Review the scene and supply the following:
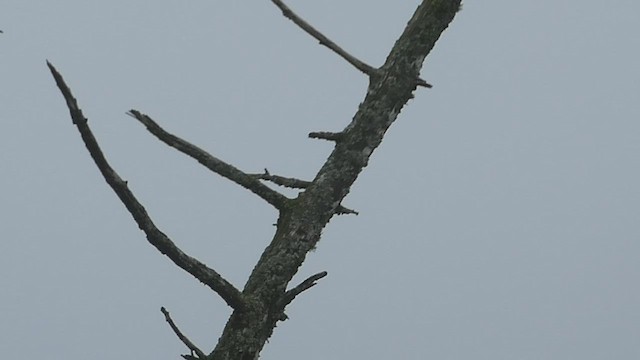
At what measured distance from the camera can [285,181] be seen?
15.7 feet

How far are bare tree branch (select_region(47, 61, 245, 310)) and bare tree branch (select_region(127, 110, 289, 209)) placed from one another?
39 cm

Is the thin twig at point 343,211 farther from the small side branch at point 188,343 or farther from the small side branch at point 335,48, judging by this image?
the small side branch at point 188,343

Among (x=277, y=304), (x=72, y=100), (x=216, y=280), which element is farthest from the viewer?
(x=277, y=304)

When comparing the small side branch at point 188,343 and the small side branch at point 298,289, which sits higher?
the small side branch at point 298,289

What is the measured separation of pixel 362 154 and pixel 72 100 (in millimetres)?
1832

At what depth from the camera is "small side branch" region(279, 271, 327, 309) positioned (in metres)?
4.50

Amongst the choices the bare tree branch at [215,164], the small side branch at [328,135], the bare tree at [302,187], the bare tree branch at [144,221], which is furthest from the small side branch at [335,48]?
the bare tree branch at [144,221]

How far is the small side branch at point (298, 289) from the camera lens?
14.8 ft

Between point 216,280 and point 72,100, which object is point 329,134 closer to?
point 216,280

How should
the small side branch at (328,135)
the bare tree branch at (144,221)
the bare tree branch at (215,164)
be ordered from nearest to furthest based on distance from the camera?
1. the bare tree branch at (144,221)
2. the bare tree branch at (215,164)
3. the small side branch at (328,135)

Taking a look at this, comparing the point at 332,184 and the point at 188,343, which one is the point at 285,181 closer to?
the point at 332,184

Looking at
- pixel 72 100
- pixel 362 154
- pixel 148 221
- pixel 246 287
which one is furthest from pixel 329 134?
pixel 72 100

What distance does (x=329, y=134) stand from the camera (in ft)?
15.5

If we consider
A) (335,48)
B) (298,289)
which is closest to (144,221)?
(298,289)
